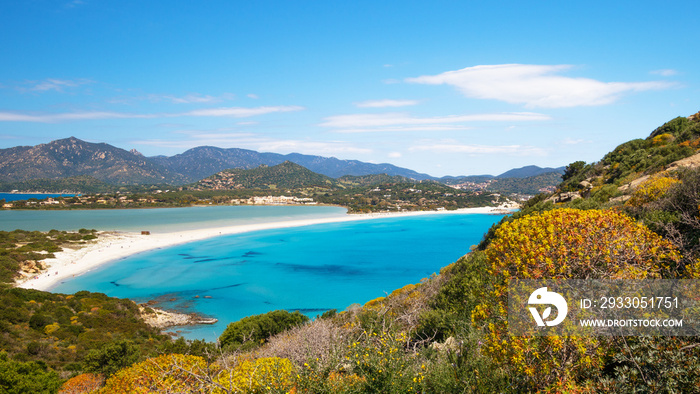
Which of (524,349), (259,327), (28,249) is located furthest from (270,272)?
(524,349)

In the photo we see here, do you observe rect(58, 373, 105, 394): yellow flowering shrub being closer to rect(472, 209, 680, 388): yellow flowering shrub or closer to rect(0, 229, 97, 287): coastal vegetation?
rect(472, 209, 680, 388): yellow flowering shrub

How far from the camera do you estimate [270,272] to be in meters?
47.9

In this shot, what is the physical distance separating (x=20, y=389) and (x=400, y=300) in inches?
608

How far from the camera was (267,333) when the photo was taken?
20094 millimetres

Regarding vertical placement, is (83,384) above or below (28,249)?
above

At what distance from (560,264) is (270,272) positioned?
45.5 m

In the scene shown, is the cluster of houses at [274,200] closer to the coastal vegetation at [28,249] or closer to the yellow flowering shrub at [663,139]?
the coastal vegetation at [28,249]

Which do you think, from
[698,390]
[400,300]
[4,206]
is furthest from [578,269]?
[4,206]

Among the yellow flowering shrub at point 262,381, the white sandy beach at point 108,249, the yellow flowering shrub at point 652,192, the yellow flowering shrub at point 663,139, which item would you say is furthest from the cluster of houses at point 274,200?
the yellow flowering shrub at point 262,381

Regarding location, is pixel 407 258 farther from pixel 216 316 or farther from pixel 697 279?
pixel 697 279

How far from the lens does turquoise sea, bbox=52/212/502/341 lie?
34.3 meters

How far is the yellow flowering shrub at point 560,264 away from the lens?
198 inches

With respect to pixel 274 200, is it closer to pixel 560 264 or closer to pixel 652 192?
pixel 652 192

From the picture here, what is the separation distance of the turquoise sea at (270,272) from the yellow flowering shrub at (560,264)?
16.0 m
